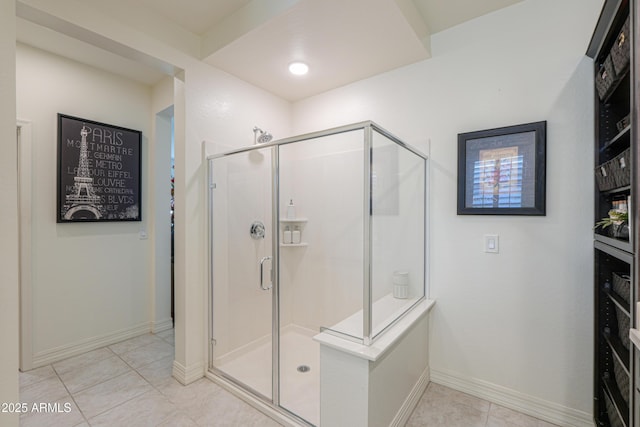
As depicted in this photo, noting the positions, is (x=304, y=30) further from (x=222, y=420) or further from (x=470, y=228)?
(x=222, y=420)

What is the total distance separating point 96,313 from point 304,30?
122 inches

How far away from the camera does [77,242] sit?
2.71 meters

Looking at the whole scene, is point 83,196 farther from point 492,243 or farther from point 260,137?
point 492,243

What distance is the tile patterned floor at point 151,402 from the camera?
185 cm

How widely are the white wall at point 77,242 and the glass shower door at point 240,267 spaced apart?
127 centimetres

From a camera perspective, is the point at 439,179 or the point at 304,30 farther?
the point at 439,179

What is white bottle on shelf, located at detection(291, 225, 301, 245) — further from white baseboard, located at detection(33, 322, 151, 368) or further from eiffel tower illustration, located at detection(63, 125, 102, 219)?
white baseboard, located at detection(33, 322, 151, 368)

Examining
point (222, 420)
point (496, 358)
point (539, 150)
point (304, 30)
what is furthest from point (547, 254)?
point (222, 420)

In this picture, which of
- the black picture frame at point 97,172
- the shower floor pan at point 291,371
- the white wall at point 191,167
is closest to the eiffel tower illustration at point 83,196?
the black picture frame at point 97,172

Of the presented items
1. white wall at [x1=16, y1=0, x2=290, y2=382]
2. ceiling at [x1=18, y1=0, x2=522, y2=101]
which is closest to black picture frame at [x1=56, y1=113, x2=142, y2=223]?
ceiling at [x1=18, y1=0, x2=522, y2=101]

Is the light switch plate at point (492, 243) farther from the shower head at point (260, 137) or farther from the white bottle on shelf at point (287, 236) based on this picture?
the shower head at point (260, 137)

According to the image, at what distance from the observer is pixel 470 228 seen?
7.00 ft

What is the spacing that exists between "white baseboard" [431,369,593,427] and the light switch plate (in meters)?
0.93

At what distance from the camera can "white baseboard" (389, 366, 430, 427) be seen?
5.86 feet
